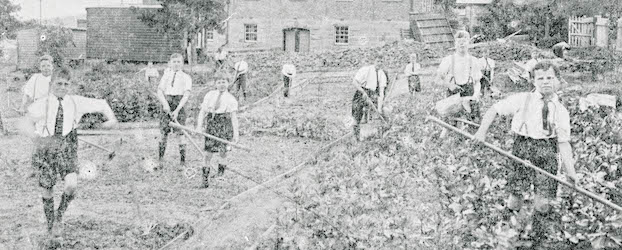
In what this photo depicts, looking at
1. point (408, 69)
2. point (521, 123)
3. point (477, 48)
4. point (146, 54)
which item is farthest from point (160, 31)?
point (521, 123)

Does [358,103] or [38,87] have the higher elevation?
[38,87]

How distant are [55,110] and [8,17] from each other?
2897cm

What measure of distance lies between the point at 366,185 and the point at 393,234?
2.06 metres

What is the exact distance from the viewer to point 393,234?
6.82m

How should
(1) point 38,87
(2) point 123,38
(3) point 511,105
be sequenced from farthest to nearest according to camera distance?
(2) point 123,38 < (1) point 38,87 < (3) point 511,105

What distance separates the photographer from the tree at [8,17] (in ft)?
110

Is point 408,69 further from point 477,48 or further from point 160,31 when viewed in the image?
point 160,31

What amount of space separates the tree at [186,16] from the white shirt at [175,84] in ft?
78.8

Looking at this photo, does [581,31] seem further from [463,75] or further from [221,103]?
[221,103]

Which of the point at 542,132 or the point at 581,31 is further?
the point at 581,31

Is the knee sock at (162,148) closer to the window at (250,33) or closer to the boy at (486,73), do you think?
the boy at (486,73)

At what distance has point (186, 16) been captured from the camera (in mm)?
34688

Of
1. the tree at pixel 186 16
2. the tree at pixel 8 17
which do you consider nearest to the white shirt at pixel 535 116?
the tree at pixel 186 16

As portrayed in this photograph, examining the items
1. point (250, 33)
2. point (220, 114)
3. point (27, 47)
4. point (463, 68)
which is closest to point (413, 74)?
point (463, 68)
